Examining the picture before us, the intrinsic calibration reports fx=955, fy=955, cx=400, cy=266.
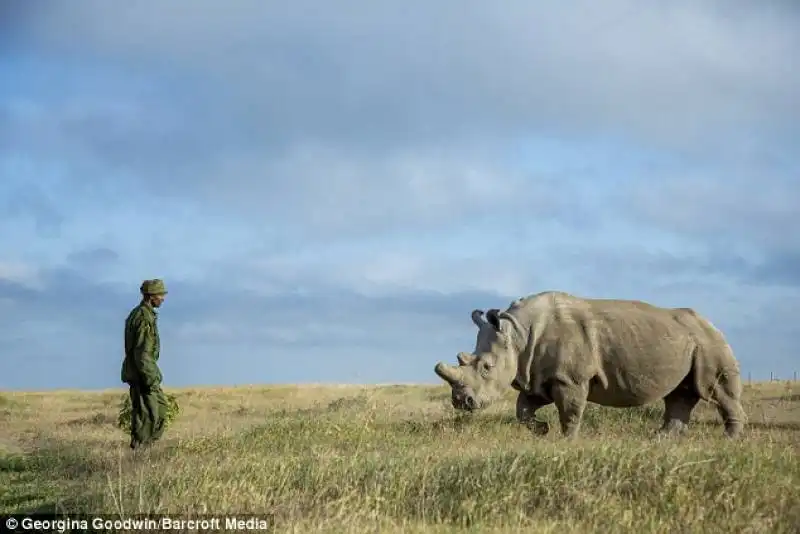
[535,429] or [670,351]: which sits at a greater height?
[670,351]

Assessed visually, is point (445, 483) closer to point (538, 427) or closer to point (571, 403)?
point (571, 403)

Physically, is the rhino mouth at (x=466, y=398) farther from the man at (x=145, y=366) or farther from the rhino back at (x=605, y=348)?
the man at (x=145, y=366)

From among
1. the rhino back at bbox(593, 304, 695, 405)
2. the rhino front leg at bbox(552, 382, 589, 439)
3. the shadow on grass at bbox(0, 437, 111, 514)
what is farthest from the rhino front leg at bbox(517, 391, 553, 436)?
the shadow on grass at bbox(0, 437, 111, 514)

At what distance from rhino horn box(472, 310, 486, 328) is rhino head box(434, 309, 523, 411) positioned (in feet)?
1.63

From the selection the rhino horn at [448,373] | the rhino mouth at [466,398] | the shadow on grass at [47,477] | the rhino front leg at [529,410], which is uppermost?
the rhino horn at [448,373]

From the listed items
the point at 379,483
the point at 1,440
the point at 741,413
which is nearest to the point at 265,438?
the point at 379,483

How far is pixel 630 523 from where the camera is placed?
7.49 m

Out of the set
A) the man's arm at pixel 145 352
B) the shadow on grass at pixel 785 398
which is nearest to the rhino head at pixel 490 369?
the man's arm at pixel 145 352

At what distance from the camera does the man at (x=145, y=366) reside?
14148 millimetres

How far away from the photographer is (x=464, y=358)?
43.2ft

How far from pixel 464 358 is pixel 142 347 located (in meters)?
4.79

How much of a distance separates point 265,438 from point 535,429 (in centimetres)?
386

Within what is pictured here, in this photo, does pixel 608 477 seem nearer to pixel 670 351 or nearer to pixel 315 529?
pixel 315 529

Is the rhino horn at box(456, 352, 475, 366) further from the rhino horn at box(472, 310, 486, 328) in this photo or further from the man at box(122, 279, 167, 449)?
the man at box(122, 279, 167, 449)
